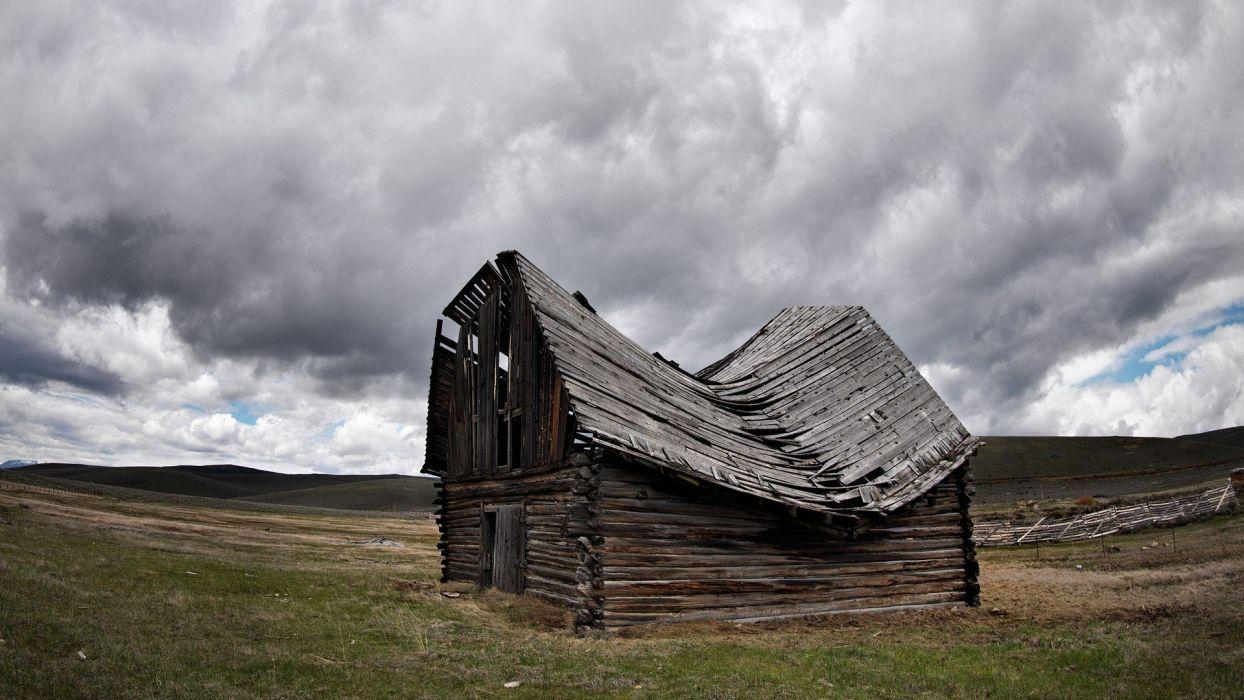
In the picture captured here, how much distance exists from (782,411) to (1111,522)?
29675 mm

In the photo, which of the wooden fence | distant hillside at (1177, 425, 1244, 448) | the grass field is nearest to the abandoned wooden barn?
the grass field

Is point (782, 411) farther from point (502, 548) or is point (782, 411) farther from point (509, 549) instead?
point (502, 548)

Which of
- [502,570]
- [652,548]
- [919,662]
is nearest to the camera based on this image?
[919,662]

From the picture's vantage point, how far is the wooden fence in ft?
119

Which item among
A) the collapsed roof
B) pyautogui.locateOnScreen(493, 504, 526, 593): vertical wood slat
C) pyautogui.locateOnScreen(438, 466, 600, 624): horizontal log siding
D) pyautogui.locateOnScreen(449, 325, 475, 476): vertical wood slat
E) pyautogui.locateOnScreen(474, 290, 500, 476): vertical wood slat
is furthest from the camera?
pyautogui.locateOnScreen(449, 325, 475, 476): vertical wood slat

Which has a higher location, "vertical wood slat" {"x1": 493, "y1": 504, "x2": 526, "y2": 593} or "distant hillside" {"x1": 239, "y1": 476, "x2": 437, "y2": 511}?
"vertical wood slat" {"x1": 493, "y1": 504, "x2": 526, "y2": 593}

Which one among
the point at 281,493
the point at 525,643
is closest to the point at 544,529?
the point at 525,643

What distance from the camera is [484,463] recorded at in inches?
771

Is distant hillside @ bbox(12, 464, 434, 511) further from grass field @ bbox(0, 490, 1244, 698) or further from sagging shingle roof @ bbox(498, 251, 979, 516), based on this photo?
grass field @ bbox(0, 490, 1244, 698)

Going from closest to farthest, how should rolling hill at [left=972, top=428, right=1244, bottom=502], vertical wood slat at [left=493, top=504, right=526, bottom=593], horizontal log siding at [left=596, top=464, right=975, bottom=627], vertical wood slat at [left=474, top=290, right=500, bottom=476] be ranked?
horizontal log siding at [left=596, top=464, right=975, bottom=627], vertical wood slat at [left=493, top=504, right=526, bottom=593], vertical wood slat at [left=474, top=290, right=500, bottom=476], rolling hill at [left=972, top=428, right=1244, bottom=502]

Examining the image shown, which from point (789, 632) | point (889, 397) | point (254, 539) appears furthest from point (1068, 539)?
point (254, 539)

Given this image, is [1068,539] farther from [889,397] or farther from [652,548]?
[652,548]

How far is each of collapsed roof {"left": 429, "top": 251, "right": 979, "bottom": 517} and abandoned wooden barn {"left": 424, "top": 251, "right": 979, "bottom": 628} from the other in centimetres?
6

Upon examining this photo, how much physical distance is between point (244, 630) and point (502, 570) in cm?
697
